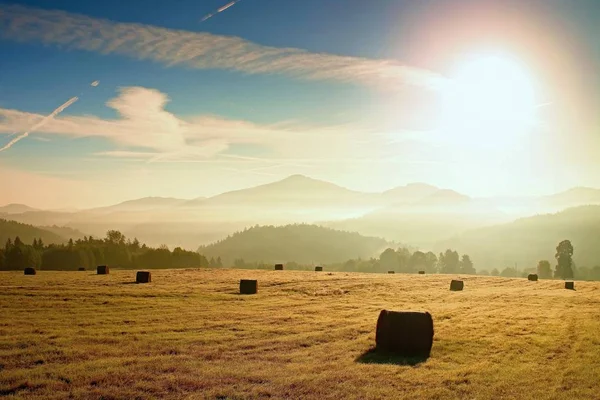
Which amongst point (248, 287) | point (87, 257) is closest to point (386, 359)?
point (248, 287)

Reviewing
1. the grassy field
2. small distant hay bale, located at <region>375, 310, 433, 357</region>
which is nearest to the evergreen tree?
the grassy field

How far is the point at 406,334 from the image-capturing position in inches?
641

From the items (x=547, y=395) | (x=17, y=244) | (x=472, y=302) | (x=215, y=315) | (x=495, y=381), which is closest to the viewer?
(x=547, y=395)

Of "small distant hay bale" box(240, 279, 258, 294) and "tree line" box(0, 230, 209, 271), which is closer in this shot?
"small distant hay bale" box(240, 279, 258, 294)

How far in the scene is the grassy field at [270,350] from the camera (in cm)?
1221

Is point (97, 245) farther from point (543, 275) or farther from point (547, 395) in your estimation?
point (547, 395)

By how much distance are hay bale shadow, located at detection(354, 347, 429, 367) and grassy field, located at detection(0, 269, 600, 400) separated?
92 mm

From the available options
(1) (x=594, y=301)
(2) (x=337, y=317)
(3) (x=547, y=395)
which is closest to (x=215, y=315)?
(2) (x=337, y=317)

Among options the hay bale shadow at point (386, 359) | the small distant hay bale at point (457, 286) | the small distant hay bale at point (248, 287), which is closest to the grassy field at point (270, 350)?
the hay bale shadow at point (386, 359)

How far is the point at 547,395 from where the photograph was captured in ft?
39.4

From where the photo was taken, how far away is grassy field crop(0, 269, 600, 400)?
12.2m

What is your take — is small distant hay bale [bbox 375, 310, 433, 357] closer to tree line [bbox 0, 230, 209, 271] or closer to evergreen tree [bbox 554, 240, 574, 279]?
tree line [bbox 0, 230, 209, 271]

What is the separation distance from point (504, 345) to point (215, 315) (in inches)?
495

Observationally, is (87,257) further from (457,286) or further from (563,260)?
(563,260)
